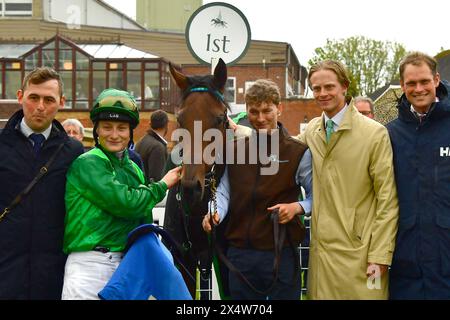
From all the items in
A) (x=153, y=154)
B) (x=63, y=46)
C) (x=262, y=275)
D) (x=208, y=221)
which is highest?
(x=63, y=46)

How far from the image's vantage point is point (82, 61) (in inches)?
1373

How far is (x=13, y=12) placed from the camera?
46781 mm

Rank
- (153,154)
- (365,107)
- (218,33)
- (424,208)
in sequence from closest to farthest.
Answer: (424,208) → (218,33) → (153,154) → (365,107)

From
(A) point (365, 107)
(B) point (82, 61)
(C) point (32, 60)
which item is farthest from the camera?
(C) point (32, 60)

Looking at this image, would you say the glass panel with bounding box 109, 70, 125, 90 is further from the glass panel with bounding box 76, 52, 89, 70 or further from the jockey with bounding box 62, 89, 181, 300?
the jockey with bounding box 62, 89, 181, 300

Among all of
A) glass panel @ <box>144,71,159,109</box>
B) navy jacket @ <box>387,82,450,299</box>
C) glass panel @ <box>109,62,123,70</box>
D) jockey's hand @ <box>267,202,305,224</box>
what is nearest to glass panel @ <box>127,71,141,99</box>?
glass panel @ <box>144,71,159,109</box>

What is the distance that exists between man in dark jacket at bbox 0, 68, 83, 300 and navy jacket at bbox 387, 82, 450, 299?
218cm

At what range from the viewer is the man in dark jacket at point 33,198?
13.5 feet

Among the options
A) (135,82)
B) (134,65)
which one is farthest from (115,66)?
(135,82)

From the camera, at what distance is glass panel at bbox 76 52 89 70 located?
34719mm

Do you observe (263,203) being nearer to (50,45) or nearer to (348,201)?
(348,201)

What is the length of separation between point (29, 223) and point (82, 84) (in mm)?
31504
